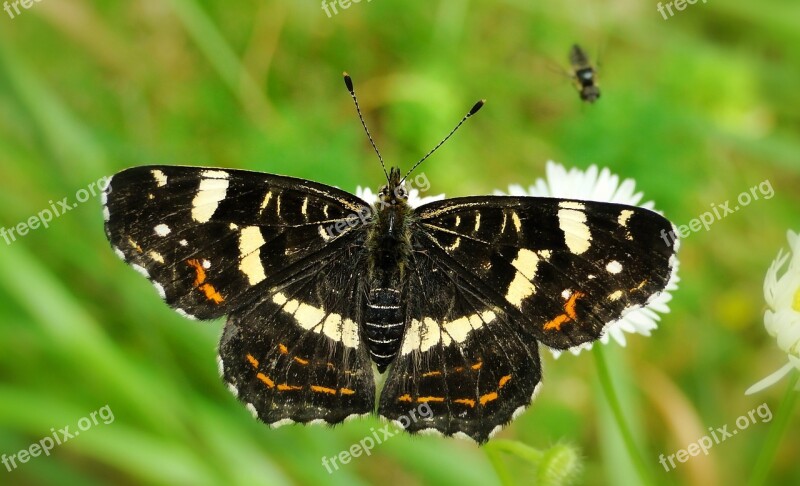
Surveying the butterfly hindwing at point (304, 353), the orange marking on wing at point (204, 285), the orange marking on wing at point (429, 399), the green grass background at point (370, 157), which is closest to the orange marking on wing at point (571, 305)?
the orange marking on wing at point (429, 399)

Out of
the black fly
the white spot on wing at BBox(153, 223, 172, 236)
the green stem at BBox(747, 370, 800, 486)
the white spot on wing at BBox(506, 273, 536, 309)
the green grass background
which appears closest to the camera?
the green stem at BBox(747, 370, 800, 486)

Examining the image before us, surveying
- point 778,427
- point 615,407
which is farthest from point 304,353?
point 778,427

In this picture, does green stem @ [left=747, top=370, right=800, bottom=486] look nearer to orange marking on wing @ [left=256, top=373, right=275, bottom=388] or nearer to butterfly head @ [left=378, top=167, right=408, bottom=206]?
butterfly head @ [left=378, top=167, right=408, bottom=206]

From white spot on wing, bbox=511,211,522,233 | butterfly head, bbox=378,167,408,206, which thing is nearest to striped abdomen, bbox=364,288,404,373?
butterfly head, bbox=378,167,408,206

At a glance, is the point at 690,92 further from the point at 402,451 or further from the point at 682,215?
the point at 402,451

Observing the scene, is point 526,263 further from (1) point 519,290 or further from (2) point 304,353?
(2) point 304,353

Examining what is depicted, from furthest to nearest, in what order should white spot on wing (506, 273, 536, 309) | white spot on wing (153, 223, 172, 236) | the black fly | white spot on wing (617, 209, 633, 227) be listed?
the black fly < white spot on wing (153, 223, 172, 236) < white spot on wing (506, 273, 536, 309) < white spot on wing (617, 209, 633, 227)

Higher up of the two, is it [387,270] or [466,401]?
[387,270]

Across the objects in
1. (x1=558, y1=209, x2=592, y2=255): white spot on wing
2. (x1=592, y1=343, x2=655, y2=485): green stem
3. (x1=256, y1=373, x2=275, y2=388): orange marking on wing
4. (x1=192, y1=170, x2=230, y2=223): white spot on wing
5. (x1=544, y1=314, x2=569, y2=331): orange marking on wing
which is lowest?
(x1=592, y1=343, x2=655, y2=485): green stem
